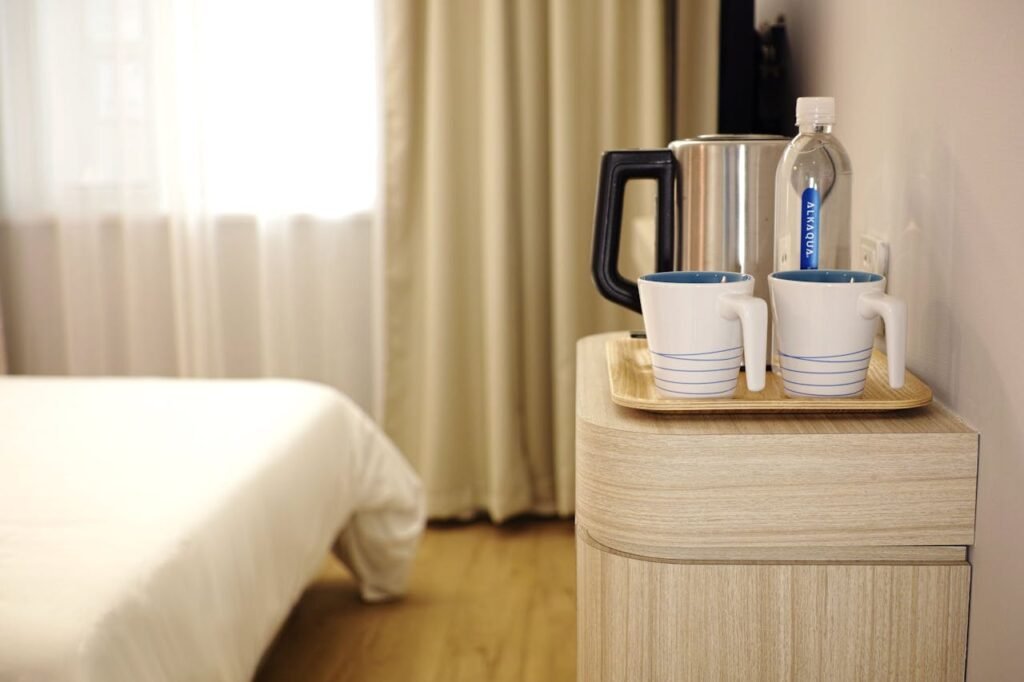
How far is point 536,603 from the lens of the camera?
271 cm

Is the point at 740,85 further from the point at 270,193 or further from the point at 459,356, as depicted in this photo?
the point at 270,193

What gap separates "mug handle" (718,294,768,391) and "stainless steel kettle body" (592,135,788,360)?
0.64 feet

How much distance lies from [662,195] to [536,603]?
5.45ft

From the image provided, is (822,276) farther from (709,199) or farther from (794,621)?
(794,621)

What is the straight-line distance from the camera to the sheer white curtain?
328cm

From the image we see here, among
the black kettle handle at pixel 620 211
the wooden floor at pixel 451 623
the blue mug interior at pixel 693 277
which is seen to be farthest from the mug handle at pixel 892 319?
the wooden floor at pixel 451 623

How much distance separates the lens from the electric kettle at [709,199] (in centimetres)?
120

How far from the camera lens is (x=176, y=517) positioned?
5.29ft

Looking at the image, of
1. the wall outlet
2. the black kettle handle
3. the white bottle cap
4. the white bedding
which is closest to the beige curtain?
the white bedding

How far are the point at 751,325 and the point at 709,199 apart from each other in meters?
0.25

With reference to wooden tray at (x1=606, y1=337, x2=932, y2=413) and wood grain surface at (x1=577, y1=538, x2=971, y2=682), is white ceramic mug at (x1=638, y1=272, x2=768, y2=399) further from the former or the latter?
wood grain surface at (x1=577, y1=538, x2=971, y2=682)

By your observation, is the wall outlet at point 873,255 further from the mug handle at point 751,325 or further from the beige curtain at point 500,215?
the beige curtain at point 500,215

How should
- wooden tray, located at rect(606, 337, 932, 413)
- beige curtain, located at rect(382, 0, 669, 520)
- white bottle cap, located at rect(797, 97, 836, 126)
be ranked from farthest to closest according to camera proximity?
1. beige curtain, located at rect(382, 0, 669, 520)
2. white bottle cap, located at rect(797, 97, 836, 126)
3. wooden tray, located at rect(606, 337, 932, 413)

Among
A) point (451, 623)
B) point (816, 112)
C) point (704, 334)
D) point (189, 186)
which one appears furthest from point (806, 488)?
point (189, 186)
